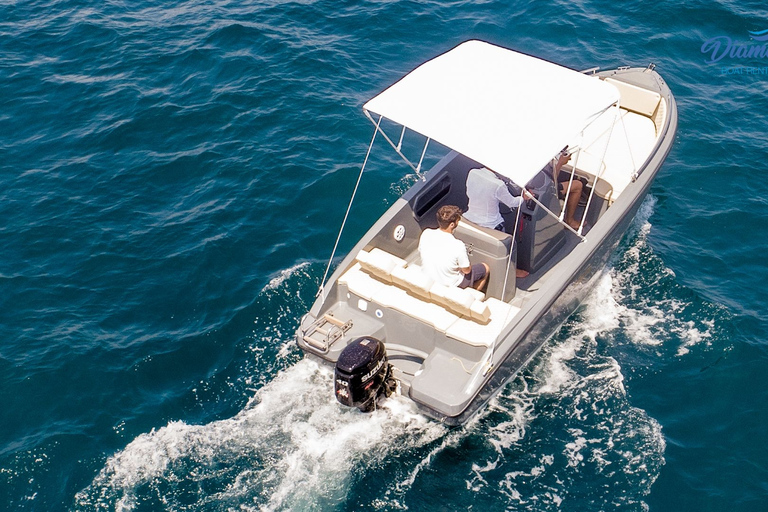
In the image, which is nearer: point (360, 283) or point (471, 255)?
point (360, 283)

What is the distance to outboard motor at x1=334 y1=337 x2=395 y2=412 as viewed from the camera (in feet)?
29.2

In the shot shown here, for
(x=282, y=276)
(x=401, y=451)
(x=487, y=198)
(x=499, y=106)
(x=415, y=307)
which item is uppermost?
(x=499, y=106)

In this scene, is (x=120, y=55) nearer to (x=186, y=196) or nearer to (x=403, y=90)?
(x=186, y=196)

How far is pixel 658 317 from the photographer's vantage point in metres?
11.3

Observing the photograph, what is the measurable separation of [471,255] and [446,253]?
0.75 meters

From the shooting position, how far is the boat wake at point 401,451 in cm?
895

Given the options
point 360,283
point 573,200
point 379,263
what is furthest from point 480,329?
point 573,200

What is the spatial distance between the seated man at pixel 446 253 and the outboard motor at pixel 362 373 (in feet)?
4.40

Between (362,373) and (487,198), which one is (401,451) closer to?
(362,373)

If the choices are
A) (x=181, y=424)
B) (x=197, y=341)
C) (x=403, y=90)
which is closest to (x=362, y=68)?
(x=403, y=90)

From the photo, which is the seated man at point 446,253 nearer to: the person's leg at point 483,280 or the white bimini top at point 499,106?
Answer: the person's leg at point 483,280

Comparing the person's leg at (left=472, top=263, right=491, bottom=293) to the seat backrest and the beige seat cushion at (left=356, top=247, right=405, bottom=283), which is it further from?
the seat backrest

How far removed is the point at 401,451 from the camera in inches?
369

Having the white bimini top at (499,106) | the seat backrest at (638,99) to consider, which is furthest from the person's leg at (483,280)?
the seat backrest at (638,99)
